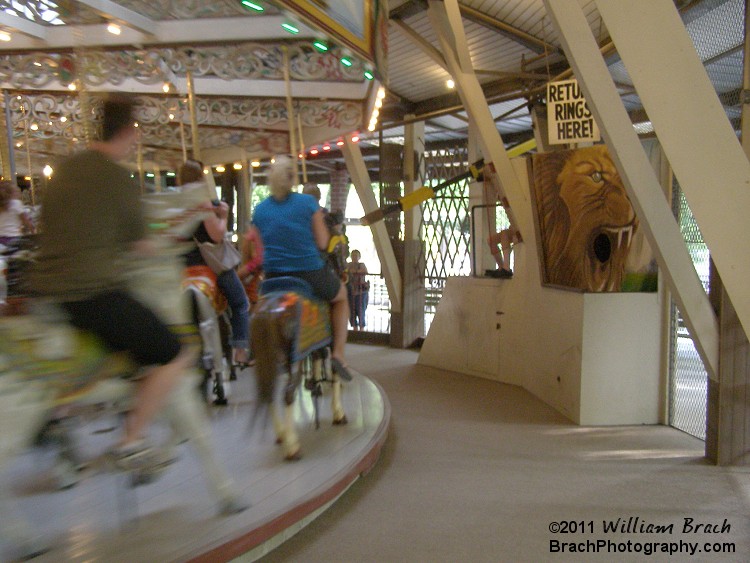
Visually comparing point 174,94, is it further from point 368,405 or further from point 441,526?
point 441,526

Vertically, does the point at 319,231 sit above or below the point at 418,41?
below

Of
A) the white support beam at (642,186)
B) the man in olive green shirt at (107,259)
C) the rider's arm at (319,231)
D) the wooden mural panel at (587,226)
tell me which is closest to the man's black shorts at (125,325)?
the man in olive green shirt at (107,259)

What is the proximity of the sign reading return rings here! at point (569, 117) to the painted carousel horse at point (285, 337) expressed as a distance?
3071 mm

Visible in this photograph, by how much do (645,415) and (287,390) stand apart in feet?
9.88

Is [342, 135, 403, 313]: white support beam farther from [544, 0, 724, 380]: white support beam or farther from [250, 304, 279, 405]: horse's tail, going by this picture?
[250, 304, 279, 405]: horse's tail

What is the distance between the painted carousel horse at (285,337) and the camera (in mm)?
3516

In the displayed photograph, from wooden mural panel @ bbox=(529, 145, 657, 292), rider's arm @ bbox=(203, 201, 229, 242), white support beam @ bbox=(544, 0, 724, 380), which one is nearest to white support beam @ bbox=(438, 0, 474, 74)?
wooden mural panel @ bbox=(529, 145, 657, 292)

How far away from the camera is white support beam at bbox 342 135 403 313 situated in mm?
9438

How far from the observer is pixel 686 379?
209 inches

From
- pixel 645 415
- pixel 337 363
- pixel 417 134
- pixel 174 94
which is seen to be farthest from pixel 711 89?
pixel 417 134

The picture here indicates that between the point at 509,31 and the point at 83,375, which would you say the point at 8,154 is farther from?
the point at 509,31

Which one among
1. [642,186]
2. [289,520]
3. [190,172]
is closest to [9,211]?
[190,172]

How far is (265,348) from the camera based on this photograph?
11.5ft

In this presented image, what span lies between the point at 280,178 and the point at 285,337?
0.88m
